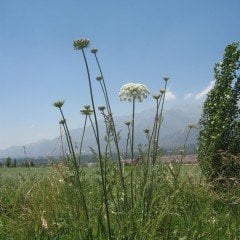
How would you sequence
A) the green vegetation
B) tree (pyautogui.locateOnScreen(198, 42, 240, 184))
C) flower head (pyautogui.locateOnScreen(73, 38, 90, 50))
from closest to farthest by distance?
1. flower head (pyautogui.locateOnScreen(73, 38, 90, 50))
2. the green vegetation
3. tree (pyautogui.locateOnScreen(198, 42, 240, 184))

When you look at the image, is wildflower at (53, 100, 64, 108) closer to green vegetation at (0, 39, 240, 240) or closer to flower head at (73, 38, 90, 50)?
green vegetation at (0, 39, 240, 240)

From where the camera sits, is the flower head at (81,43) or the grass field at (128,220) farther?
the grass field at (128,220)

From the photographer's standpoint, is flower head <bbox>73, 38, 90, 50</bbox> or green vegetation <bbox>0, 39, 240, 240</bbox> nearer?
flower head <bbox>73, 38, 90, 50</bbox>

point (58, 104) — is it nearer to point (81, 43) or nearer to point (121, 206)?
point (81, 43)

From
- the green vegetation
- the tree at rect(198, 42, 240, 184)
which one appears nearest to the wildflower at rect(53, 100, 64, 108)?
the green vegetation

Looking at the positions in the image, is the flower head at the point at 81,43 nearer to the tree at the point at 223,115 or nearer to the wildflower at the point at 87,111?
the wildflower at the point at 87,111

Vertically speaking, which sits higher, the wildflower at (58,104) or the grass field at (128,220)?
the wildflower at (58,104)

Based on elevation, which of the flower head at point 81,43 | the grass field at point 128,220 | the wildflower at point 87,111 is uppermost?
the flower head at point 81,43

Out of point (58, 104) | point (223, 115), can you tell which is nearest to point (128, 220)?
point (58, 104)

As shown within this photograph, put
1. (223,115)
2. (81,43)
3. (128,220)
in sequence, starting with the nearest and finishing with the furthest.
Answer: (81,43), (128,220), (223,115)

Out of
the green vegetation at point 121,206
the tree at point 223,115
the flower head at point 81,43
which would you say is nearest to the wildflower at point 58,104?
the green vegetation at point 121,206

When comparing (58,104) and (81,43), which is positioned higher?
(81,43)

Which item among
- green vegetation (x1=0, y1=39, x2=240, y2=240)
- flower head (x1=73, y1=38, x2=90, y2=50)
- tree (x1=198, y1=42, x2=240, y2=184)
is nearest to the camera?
flower head (x1=73, y1=38, x2=90, y2=50)

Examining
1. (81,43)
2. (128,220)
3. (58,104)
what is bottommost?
(128,220)
